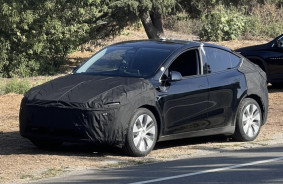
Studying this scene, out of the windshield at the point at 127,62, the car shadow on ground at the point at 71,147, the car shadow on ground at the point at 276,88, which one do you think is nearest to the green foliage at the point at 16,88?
the car shadow on ground at the point at 71,147

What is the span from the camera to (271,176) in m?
9.62

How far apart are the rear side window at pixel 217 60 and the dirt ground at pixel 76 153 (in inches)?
47.8

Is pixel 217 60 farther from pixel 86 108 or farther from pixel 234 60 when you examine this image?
pixel 86 108

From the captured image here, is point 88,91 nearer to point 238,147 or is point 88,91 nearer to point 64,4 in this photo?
point 238,147

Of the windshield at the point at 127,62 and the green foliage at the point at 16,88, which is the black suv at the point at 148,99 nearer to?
the windshield at the point at 127,62

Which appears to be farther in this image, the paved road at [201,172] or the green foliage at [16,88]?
the green foliage at [16,88]

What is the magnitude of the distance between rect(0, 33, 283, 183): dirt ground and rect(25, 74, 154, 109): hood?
781mm

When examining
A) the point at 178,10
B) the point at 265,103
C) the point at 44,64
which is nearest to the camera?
the point at 265,103

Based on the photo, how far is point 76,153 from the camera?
38.5ft

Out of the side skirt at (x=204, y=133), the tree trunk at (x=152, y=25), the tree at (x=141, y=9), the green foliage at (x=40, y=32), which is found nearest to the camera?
the side skirt at (x=204, y=133)

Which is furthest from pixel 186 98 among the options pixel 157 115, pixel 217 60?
pixel 217 60

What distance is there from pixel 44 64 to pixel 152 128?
14982mm

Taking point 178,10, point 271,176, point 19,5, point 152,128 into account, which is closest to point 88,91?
point 152,128

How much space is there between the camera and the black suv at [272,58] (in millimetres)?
20219
